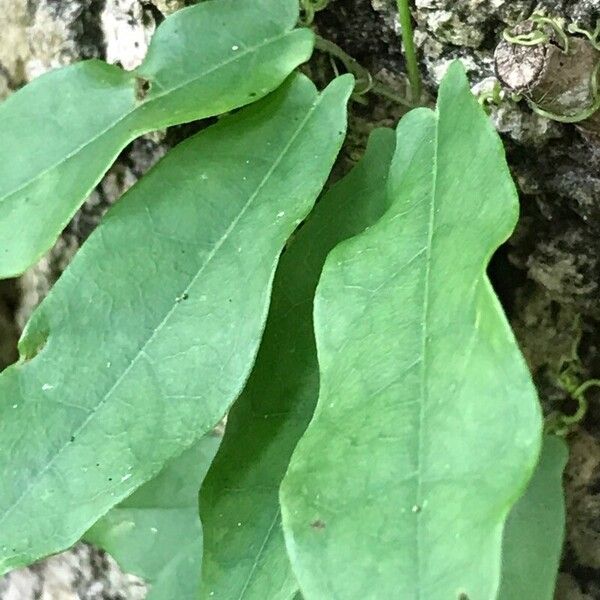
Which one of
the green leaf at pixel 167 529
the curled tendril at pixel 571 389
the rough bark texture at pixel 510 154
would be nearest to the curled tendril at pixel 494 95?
the rough bark texture at pixel 510 154

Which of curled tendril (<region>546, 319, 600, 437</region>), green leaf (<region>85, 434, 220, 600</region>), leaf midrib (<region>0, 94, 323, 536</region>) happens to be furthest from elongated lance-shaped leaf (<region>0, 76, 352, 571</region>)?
curled tendril (<region>546, 319, 600, 437</region>)

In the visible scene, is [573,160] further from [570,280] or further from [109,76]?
[109,76]

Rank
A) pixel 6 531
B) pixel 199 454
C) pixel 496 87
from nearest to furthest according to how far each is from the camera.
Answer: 1. pixel 6 531
2. pixel 496 87
3. pixel 199 454

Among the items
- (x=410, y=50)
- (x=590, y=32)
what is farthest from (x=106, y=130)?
(x=590, y=32)

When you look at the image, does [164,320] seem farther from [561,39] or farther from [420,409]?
[561,39]

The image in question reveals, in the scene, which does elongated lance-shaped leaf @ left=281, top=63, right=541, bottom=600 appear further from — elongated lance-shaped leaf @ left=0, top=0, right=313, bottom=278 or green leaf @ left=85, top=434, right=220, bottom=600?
green leaf @ left=85, top=434, right=220, bottom=600

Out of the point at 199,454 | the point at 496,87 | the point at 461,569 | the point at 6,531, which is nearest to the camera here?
the point at 461,569

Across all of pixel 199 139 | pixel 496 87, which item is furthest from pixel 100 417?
pixel 496 87
